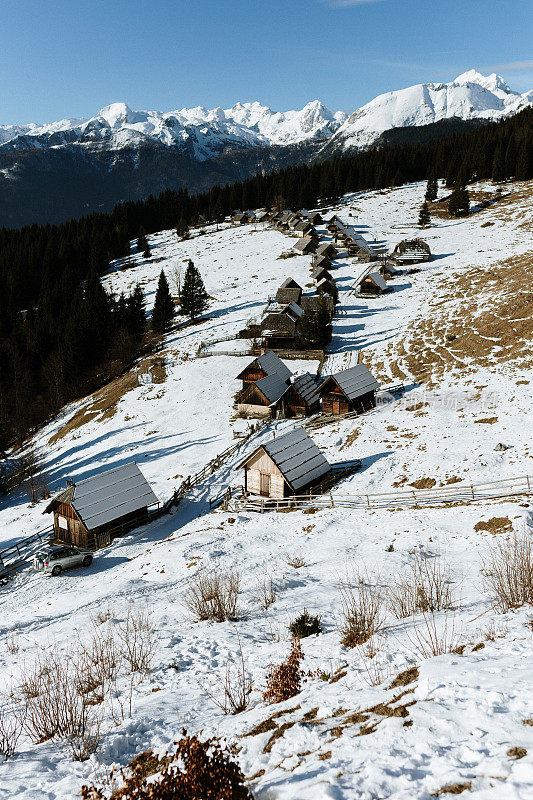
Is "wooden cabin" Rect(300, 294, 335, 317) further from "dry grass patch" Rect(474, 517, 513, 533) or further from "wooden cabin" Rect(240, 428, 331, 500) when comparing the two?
"dry grass patch" Rect(474, 517, 513, 533)

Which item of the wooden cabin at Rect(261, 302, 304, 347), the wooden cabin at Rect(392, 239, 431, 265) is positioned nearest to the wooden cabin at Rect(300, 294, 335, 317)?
the wooden cabin at Rect(261, 302, 304, 347)

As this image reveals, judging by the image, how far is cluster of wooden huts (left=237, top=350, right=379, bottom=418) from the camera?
129ft

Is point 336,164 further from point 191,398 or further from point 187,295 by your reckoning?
point 191,398

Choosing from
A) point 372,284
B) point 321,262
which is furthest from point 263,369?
point 321,262

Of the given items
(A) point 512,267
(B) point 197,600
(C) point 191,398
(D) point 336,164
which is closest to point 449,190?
(D) point 336,164

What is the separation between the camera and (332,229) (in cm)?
10844

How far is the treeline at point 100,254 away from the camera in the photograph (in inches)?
2717

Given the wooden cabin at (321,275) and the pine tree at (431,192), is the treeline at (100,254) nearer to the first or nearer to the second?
the pine tree at (431,192)

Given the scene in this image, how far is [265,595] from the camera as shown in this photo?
13.3 m

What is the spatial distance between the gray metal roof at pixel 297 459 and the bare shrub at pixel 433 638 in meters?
18.7

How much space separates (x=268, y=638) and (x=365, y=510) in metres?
13.4

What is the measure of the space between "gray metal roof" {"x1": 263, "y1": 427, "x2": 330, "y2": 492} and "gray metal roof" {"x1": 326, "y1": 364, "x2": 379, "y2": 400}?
10388 millimetres

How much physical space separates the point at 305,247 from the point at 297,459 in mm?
79668

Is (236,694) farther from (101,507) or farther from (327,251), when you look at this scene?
(327,251)
